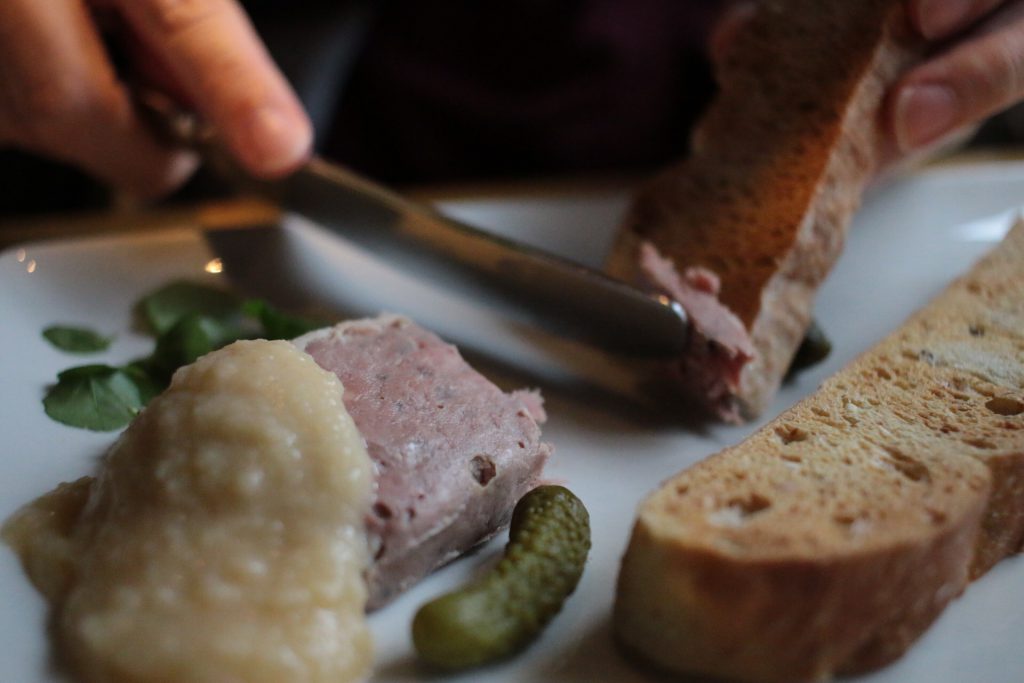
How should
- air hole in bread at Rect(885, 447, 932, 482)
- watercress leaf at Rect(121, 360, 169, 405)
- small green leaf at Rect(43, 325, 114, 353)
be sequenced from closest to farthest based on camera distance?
air hole in bread at Rect(885, 447, 932, 482), watercress leaf at Rect(121, 360, 169, 405), small green leaf at Rect(43, 325, 114, 353)

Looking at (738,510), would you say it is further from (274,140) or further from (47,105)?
(47,105)

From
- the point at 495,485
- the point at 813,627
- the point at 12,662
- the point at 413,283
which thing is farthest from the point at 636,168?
the point at 12,662

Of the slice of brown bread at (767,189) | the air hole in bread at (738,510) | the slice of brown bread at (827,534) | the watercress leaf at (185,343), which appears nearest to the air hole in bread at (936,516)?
the slice of brown bread at (827,534)

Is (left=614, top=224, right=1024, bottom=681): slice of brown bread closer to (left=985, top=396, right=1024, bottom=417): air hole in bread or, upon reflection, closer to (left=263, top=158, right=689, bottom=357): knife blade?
(left=985, top=396, right=1024, bottom=417): air hole in bread

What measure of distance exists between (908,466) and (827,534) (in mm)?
289

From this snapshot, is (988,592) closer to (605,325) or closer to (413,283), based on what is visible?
(605,325)

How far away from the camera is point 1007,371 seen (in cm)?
179

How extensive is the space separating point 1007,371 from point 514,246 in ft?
3.63

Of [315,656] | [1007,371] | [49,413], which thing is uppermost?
[1007,371]

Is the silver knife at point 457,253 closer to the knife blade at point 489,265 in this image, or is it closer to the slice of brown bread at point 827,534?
the knife blade at point 489,265

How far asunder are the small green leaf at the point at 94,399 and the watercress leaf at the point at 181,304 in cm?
29

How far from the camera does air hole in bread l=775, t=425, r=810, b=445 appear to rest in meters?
1.61

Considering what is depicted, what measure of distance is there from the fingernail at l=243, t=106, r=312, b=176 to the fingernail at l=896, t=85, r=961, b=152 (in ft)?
5.06

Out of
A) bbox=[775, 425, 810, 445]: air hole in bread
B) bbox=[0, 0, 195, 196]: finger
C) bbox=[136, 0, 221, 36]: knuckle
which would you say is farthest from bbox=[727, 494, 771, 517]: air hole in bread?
bbox=[0, 0, 195, 196]: finger
